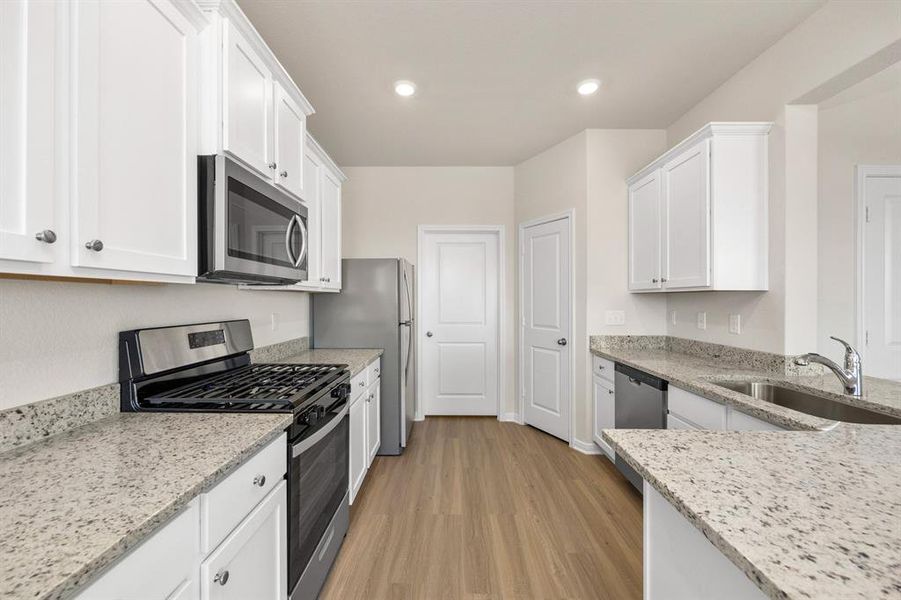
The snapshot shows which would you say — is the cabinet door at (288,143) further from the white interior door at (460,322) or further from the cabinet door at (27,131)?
the white interior door at (460,322)

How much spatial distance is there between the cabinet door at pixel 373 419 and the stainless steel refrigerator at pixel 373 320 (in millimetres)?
70

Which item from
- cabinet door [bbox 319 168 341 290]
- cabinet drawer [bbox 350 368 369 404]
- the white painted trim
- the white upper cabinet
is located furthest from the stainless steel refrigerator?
the white upper cabinet

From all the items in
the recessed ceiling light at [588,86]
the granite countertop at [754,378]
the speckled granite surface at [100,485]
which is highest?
the recessed ceiling light at [588,86]

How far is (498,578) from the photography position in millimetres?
1713

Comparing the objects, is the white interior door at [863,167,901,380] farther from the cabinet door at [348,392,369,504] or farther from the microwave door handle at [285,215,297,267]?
the microwave door handle at [285,215,297,267]

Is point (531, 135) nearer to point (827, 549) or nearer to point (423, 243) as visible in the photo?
point (423, 243)

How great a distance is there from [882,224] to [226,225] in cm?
376

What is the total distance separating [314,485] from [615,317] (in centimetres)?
261

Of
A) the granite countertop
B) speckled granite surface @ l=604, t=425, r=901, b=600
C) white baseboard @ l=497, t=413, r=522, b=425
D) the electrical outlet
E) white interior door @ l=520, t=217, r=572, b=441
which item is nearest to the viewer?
speckled granite surface @ l=604, t=425, r=901, b=600

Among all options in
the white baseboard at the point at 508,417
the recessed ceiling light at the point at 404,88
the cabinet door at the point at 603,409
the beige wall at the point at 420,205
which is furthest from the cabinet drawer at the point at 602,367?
the recessed ceiling light at the point at 404,88

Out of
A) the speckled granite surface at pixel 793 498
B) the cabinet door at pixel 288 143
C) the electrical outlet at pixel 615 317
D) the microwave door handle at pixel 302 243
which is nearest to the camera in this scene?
the speckled granite surface at pixel 793 498

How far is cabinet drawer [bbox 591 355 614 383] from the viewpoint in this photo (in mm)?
2760

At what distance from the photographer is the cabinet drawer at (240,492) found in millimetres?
865

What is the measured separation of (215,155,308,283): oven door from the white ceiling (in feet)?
3.25
